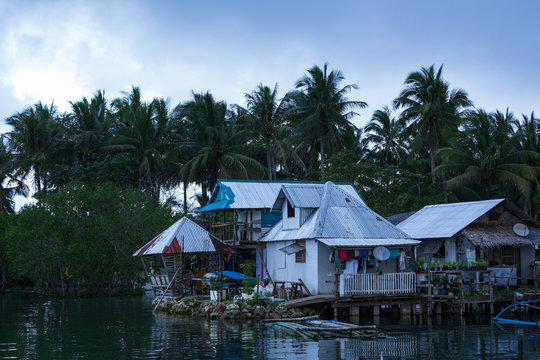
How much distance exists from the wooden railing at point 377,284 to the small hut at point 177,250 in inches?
288

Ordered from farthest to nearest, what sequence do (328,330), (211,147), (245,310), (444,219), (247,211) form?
(211,147) < (247,211) < (444,219) < (245,310) < (328,330)

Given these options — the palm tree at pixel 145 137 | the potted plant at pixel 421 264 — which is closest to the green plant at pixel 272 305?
the potted plant at pixel 421 264

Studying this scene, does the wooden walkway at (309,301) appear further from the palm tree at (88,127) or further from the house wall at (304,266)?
the palm tree at (88,127)

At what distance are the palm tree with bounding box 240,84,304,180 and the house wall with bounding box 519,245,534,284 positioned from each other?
22094mm

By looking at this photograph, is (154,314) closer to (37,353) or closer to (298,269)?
(298,269)

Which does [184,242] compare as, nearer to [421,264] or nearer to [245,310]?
[245,310]

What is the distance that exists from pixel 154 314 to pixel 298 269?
758 cm

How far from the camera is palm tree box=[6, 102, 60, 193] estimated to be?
56.0 metres

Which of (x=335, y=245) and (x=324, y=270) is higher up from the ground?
(x=335, y=245)

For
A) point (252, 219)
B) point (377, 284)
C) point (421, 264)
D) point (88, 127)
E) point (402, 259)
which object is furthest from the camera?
point (88, 127)

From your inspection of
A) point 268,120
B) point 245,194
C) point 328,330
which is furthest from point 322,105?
point 328,330

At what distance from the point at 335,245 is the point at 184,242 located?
842 cm

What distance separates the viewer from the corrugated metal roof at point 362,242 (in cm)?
2919

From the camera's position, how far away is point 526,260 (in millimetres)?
36594
